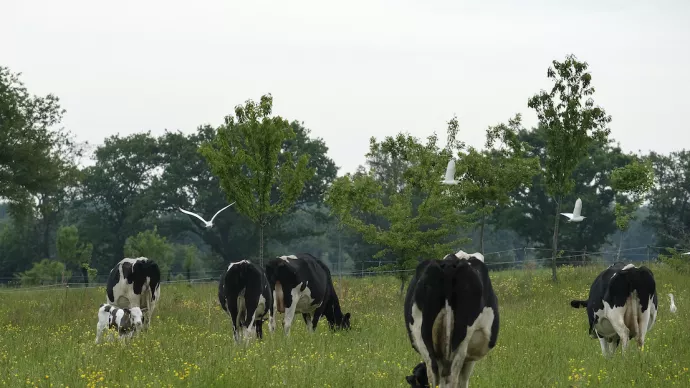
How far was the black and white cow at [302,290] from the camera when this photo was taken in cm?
1698

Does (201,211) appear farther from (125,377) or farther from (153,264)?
(125,377)

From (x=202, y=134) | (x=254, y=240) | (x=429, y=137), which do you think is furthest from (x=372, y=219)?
(x=429, y=137)

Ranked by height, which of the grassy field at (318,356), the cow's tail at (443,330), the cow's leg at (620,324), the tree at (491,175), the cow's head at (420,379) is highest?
the tree at (491,175)

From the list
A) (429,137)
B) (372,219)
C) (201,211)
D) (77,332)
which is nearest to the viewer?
(77,332)

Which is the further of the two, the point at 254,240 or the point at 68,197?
the point at 68,197

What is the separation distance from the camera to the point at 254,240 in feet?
198

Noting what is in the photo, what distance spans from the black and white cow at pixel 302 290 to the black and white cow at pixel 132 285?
155 inches

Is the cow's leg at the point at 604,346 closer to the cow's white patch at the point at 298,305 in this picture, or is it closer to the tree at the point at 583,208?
the cow's white patch at the point at 298,305

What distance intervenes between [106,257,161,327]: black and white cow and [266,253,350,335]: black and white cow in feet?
12.9

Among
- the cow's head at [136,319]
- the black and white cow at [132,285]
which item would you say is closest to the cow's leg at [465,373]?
the cow's head at [136,319]

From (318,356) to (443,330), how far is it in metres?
4.67

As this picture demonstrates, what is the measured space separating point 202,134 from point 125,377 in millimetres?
53981

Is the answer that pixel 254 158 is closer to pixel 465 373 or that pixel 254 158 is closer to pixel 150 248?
pixel 465 373

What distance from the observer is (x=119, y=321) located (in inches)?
626
